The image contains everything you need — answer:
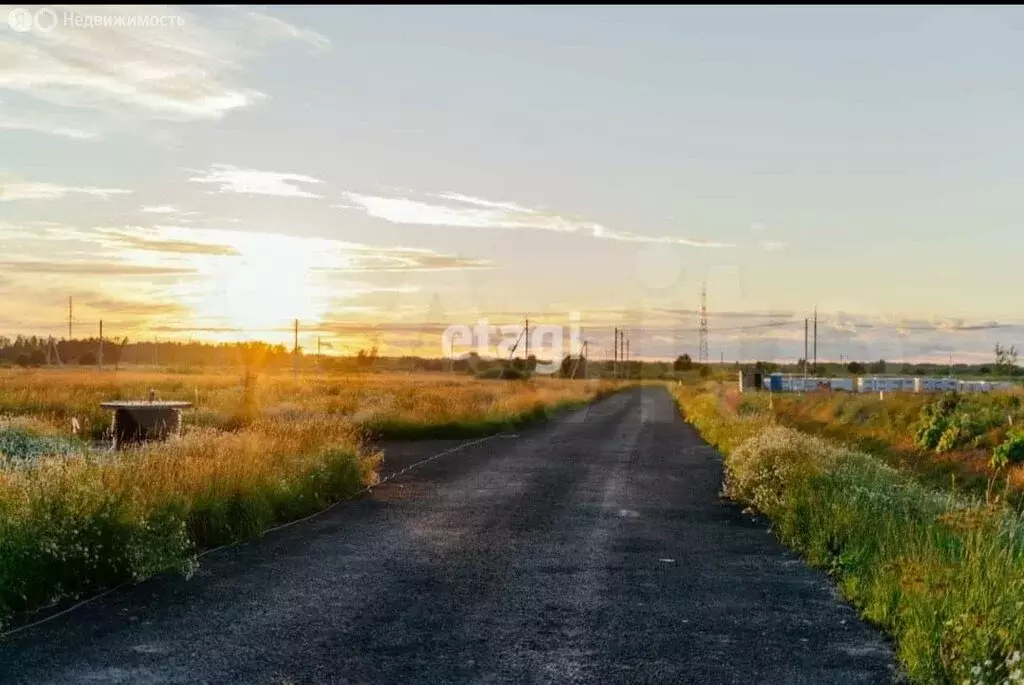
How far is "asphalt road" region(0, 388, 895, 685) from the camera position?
6742 millimetres

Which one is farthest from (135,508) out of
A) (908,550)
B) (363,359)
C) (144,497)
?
(363,359)

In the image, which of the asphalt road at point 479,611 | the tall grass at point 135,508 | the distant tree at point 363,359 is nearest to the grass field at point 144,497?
the tall grass at point 135,508

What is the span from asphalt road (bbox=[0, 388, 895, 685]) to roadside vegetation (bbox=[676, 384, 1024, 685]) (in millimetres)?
337

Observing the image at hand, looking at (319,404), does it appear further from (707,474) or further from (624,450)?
(707,474)

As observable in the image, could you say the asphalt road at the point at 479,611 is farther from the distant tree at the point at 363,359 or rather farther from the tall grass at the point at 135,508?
the distant tree at the point at 363,359

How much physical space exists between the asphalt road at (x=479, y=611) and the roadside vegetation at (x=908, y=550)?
0.34 metres

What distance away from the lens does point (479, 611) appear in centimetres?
830

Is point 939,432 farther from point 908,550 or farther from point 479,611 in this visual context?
point 479,611

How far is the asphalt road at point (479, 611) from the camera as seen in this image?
22.1ft

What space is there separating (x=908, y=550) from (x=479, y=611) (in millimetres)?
4034

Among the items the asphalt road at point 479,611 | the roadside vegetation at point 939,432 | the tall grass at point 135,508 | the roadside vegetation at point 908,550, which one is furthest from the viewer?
the roadside vegetation at point 939,432

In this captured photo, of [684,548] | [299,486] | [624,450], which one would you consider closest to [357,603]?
[684,548]

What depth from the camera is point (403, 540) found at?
1171 centimetres

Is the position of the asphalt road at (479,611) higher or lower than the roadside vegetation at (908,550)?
lower
